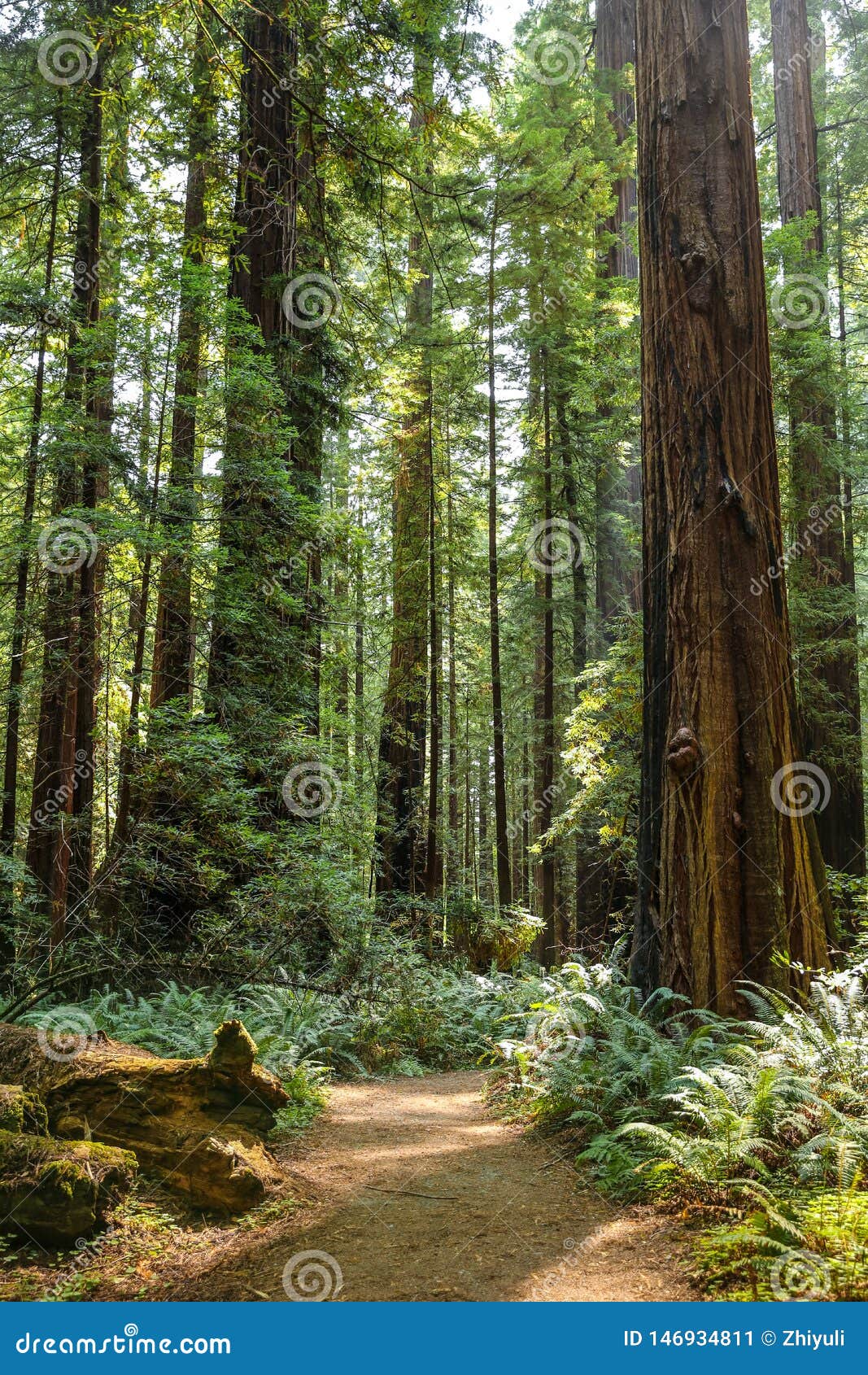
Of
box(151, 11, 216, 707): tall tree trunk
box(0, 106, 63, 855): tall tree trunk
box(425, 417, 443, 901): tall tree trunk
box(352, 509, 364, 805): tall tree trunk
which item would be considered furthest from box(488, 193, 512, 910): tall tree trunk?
box(0, 106, 63, 855): tall tree trunk

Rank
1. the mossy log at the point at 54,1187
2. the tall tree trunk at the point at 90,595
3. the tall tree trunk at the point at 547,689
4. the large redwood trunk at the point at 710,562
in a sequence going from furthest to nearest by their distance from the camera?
the tall tree trunk at the point at 547,689
the tall tree trunk at the point at 90,595
the large redwood trunk at the point at 710,562
the mossy log at the point at 54,1187

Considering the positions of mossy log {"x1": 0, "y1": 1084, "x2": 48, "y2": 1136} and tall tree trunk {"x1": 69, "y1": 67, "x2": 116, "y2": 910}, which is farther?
tall tree trunk {"x1": 69, "y1": 67, "x2": 116, "y2": 910}

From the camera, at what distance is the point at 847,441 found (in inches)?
473

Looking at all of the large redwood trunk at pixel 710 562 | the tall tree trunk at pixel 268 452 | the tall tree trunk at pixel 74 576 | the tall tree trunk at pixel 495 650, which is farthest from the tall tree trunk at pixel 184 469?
the tall tree trunk at pixel 495 650

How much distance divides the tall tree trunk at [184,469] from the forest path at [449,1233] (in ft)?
16.6

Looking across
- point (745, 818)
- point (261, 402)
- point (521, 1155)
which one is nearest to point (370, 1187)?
point (521, 1155)

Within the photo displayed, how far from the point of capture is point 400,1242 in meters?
3.59

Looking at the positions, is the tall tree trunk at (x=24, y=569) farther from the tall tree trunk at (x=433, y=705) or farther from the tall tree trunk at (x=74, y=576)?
the tall tree trunk at (x=433, y=705)

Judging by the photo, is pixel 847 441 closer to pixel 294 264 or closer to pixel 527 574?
pixel 527 574

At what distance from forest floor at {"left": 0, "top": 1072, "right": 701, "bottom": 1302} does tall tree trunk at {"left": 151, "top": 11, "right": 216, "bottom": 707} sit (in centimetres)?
519

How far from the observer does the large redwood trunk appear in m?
5.52

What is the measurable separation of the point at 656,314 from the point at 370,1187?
6.27 m

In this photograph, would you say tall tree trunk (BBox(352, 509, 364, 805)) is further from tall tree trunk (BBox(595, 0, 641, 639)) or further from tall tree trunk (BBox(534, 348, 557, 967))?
tall tree trunk (BBox(595, 0, 641, 639))

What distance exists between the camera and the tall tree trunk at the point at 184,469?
7.83 m
